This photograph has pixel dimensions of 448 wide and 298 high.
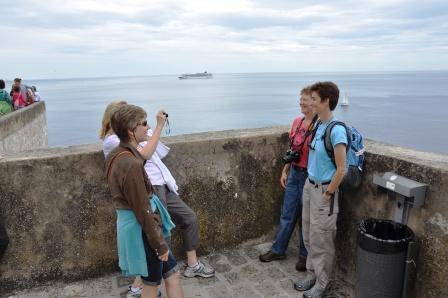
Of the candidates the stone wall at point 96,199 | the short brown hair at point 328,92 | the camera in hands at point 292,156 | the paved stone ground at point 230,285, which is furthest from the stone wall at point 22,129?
the short brown hair at point 328,92

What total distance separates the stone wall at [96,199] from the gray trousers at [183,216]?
0.28 meters

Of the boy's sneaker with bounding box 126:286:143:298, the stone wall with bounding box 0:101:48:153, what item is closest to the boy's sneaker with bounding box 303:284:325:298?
the boy's sneaker with bounding box 126:286:143:298

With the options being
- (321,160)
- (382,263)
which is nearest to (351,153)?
(321,160)

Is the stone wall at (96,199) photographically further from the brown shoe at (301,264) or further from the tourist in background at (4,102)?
the tourist in background at (4,102)

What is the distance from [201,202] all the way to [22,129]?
9.24 metres

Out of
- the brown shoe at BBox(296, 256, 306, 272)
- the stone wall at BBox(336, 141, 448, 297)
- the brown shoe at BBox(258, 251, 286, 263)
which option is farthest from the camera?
the brown shoe at BBox(258, 251, 286, 263)

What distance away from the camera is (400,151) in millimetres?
3723

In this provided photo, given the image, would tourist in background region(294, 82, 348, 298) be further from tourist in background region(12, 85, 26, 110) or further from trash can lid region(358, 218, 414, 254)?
tourist in background region(12, 85, 26, 110)

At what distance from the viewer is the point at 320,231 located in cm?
356

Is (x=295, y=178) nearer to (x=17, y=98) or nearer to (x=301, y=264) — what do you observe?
(x=301, y=264)

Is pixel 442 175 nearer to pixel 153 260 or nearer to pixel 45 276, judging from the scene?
pixel 153 260

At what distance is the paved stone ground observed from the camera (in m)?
3.74

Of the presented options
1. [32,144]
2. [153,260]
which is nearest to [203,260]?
[153,260]

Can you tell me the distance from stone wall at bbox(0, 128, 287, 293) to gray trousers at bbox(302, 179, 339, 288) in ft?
3.08
